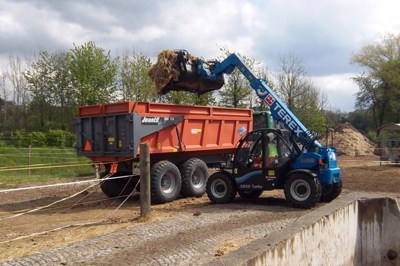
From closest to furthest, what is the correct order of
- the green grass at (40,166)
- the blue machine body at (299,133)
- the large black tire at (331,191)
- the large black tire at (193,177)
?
the blue machine body at (299,133), the large black tire at (331,191), the large black tire at (193,177), the green grass at (40,166)

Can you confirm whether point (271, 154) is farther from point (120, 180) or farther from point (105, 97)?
point (105, 97)

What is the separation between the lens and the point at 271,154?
36.4 ft

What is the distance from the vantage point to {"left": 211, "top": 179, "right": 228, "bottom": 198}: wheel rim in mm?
11594

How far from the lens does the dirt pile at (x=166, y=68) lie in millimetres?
12086

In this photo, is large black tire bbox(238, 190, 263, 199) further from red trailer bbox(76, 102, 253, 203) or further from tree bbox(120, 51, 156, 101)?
tree bbox(120, 51, 156, 101)

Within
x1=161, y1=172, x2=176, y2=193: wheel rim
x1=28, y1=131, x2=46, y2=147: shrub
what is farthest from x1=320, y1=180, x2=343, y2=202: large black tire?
x1=28, y1=131, x2=46, y2=147: shrub

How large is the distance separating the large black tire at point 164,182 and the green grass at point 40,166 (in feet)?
8.19

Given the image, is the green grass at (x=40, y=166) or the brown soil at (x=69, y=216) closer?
the brown soil at (x=69, y=216)

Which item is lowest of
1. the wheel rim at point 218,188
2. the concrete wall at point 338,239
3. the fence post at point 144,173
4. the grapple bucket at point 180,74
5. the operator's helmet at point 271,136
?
the concrete wall at point 338,239

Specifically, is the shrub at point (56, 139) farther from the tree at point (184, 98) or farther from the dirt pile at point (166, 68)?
the dirt pile at point (166, 68)

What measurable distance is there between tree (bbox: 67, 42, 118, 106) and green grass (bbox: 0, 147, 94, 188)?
856cm

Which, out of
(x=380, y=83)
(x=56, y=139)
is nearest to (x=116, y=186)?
(x=56, y=139)

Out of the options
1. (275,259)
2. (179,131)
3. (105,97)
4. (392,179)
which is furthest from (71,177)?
(105,97)

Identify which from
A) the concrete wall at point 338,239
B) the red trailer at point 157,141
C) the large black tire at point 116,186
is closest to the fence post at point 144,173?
the red trailer at point 157,141
